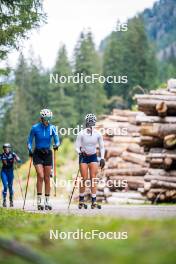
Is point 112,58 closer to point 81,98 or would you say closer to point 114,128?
point 81,98

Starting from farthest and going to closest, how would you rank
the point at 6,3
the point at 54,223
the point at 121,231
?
the point at 6,3 → the point at 54,223 → the point at 121,231

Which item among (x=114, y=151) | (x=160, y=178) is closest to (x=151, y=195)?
(x=160, y=178)

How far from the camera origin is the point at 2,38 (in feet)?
61.7

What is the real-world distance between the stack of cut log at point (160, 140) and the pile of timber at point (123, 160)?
1.68m

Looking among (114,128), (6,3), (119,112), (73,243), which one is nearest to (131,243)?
(73,243)

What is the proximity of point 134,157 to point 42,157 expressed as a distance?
12.0m

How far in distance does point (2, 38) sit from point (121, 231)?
1196 cm

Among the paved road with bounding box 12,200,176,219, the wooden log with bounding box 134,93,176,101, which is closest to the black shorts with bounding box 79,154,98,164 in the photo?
the paved road with bounding box 12,200,176,219

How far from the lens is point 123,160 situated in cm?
2909

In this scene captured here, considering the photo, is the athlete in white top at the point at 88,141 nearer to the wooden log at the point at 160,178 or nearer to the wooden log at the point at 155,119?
the wooden log at the point at 160,178

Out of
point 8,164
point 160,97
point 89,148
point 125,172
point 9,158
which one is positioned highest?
point 160,97

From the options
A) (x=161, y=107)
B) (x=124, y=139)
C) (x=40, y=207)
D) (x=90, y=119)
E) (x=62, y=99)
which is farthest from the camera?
(x=62, y=99)

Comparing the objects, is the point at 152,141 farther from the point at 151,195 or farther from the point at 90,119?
the point at 90,119

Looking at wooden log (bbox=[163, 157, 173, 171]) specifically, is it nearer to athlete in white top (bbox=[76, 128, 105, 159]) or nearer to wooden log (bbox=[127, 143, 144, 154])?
athlete in white top (bbox=[76, 128, 105, 159])
